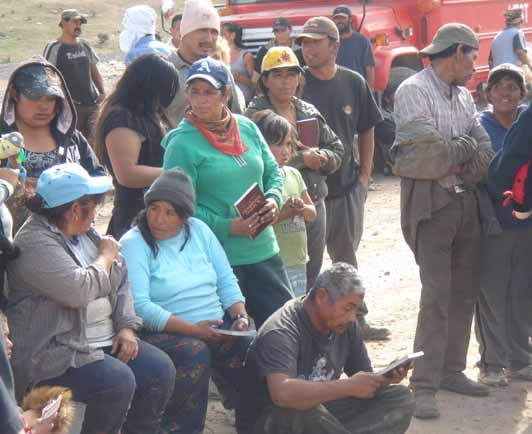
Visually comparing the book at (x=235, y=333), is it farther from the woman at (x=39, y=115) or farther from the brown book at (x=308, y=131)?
the brown book at (x=308, y=131)

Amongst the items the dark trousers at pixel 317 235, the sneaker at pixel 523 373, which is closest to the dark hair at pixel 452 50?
the dark trousers at pixel 317 235

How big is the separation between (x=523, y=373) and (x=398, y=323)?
118cm

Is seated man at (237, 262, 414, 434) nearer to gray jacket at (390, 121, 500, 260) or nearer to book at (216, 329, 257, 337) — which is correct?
book at (216, 329, 257, 337)

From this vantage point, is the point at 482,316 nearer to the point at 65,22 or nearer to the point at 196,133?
the point at 196,133

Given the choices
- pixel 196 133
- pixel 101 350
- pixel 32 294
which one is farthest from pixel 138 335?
pixel 196 133

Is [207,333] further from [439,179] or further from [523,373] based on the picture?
[523,373]

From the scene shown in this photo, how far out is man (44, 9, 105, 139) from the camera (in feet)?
38.4

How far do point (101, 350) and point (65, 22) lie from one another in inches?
310

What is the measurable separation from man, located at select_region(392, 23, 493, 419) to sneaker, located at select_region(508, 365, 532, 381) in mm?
393

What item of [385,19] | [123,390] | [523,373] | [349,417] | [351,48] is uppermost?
[385,19]

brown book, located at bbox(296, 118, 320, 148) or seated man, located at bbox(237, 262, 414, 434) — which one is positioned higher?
brown book, located at bbox(296, 118, 320, 148)

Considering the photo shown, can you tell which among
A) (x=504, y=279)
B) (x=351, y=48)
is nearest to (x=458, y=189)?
(x=504, y=279)

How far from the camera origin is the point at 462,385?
6.38 meters

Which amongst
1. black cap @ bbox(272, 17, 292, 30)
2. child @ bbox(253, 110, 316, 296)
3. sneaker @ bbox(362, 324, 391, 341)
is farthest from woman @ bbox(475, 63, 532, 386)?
black cap @ bbox(272, 17, 292, 30)
